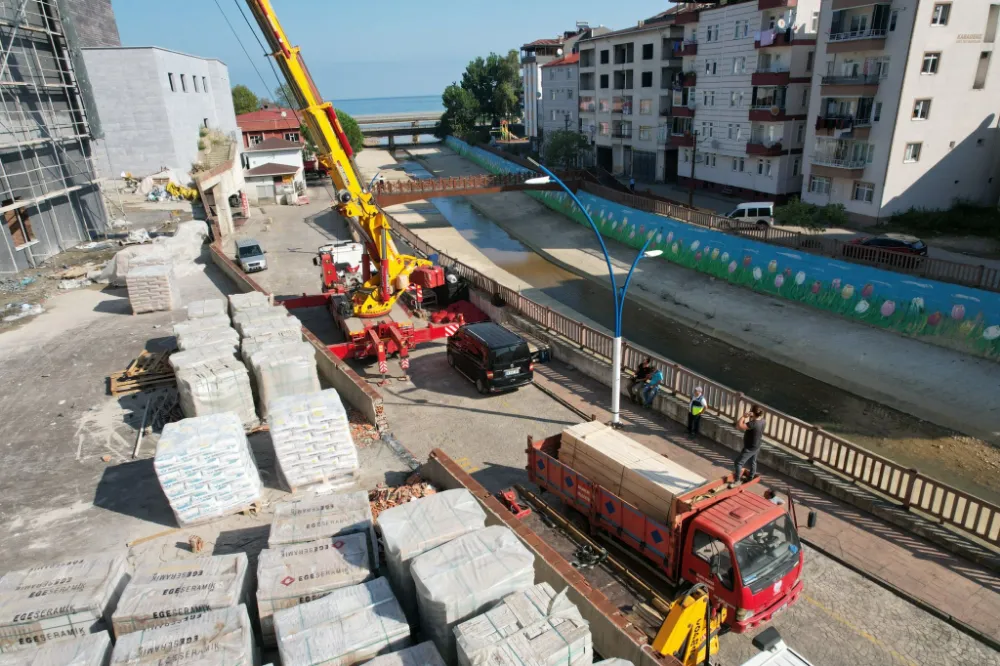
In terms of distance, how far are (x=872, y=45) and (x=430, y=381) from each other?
3335 centimetres

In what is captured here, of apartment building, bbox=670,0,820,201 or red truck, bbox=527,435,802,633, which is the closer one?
red truck, bbox=527,435,802,633

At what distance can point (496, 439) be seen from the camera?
54.7ft

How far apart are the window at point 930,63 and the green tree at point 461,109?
7302cm

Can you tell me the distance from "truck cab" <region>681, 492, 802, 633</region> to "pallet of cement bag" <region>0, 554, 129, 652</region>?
864 cm

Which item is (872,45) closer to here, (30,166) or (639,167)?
(639,167)

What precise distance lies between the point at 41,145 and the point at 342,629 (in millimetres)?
36934

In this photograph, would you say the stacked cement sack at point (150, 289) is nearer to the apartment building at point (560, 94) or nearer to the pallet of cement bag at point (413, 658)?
the pallet of cement bag at point (413, 658)

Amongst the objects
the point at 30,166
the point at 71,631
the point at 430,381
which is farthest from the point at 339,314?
the point at 30,166

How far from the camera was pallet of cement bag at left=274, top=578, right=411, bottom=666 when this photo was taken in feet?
24.1

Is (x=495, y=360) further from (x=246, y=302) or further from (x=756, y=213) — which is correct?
(x=756, y=213)

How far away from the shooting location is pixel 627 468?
11414 mm

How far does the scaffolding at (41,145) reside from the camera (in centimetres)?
3033

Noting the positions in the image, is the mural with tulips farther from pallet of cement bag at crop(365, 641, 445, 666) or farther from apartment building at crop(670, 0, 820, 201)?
pallet of cement bag at crop(365, 641, 445, 666)

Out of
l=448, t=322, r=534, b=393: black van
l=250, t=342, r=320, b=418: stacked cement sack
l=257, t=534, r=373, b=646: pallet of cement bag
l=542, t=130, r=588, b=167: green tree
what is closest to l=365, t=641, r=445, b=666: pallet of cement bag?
l=257, t=534, r=373, b=646: pallet of cement bag
